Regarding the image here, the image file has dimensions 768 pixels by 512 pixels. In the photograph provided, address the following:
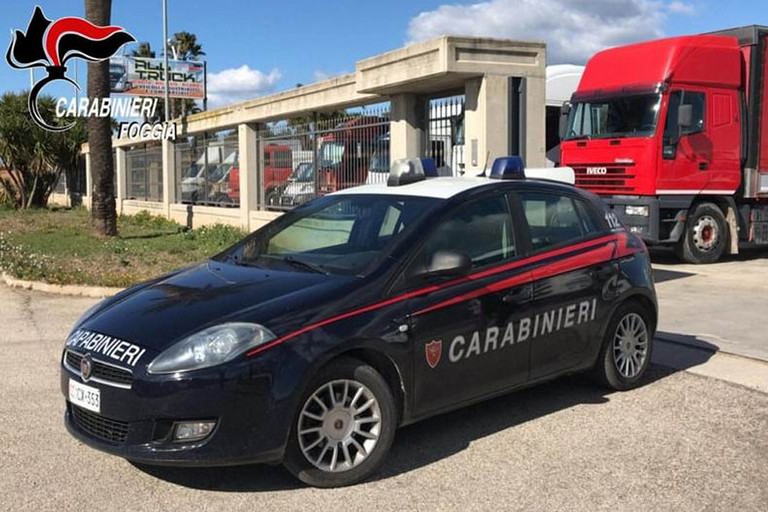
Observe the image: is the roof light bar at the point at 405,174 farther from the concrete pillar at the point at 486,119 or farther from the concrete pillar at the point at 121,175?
the concrete pillar at the point at 121,175

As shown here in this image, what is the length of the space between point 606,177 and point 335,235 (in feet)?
30.7

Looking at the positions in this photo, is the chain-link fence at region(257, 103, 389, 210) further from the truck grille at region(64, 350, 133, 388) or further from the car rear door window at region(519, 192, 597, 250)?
the truck grille at region(64, 350, 133, 388)

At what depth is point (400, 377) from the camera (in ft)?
14.0

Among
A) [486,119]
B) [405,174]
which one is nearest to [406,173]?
[405,174]

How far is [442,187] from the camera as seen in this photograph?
201 inches

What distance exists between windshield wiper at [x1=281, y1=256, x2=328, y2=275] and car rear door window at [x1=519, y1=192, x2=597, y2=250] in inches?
55.8

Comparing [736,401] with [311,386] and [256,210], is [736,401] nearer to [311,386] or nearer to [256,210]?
[311,386]

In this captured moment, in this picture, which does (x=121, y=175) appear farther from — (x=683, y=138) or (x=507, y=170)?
(x=507, y=170)

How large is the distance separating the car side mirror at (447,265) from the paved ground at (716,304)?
3.54 m

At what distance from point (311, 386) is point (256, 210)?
13847mm

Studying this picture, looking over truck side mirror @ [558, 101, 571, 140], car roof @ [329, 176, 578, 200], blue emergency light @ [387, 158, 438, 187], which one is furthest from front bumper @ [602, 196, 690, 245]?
blue emergency light @ [387, 158, 438, 187]

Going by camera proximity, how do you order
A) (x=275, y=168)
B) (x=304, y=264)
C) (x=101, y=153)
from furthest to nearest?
(x=101, y=153) < (x=275, y=168) < (x=304, y=264)

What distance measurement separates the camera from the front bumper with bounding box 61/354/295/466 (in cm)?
376

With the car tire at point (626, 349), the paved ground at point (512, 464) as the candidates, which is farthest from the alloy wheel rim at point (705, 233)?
the car tire at point (626, 349)
